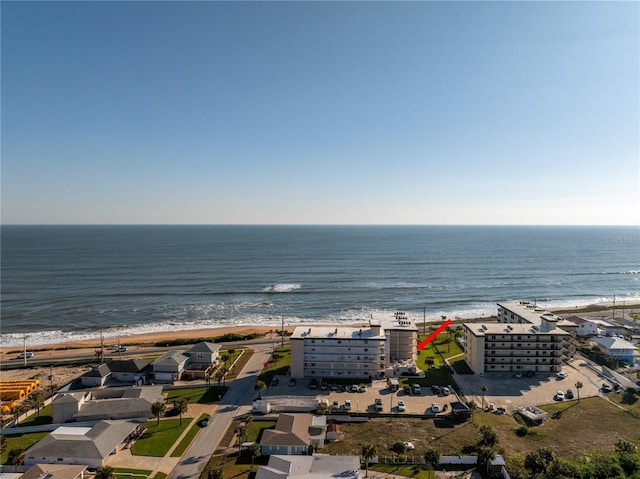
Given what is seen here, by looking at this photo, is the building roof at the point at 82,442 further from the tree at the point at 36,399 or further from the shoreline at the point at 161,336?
the shoreline at the point at 161,336

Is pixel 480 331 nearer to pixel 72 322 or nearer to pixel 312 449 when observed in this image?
pixel 312 449

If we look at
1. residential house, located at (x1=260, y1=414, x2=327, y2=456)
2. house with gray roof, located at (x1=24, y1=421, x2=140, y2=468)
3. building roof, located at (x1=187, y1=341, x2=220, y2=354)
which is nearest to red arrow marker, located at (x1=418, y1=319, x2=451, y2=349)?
residential house, located at (x1=260, y1=414, x2=327, y2=456)

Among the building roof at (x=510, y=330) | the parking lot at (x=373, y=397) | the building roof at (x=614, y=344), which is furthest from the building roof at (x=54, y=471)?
the building roof at (x=614, y=344)

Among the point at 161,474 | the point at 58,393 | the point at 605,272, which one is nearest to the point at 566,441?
the point at 161,474

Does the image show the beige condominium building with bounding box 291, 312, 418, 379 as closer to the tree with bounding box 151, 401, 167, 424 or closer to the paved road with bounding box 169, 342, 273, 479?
the paved road with bounding box 169, 342, 273, 479

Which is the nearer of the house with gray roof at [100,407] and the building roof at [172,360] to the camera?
the house with gray roof at [100,407]

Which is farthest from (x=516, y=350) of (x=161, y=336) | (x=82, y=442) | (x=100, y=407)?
(x=161, y=336)
